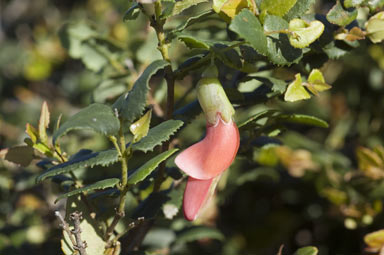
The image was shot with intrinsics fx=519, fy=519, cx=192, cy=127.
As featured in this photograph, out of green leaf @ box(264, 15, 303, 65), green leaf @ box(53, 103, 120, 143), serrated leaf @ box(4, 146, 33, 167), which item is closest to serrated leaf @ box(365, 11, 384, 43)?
green leaf @ box(264, 15, 303, 65)

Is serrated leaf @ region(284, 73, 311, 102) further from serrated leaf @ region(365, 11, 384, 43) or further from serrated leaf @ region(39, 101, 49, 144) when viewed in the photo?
serrated leaf @ region(39, 101, 49, 144)

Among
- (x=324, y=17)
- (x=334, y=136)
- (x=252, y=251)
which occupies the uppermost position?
(x=324, y=17)

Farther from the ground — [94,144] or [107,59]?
[107,59]

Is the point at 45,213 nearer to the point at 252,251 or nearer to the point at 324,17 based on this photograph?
the point at 252,251

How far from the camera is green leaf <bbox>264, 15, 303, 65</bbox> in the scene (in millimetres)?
593

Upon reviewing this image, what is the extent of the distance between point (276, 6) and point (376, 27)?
165 mm

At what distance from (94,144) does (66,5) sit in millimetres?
1164

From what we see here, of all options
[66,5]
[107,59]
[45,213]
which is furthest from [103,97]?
[66,5]

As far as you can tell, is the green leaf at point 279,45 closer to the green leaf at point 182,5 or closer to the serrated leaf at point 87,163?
the green leaf at point 182,5

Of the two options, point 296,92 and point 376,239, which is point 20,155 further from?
point 376,239

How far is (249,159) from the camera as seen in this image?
81 centimetres

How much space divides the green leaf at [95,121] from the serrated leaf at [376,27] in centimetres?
36

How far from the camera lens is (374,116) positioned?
1334 millimetres

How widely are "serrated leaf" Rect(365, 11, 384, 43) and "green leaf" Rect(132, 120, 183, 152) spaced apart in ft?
0.96
